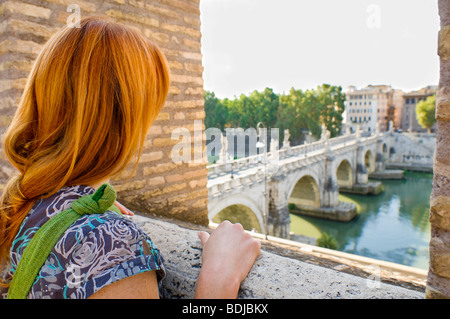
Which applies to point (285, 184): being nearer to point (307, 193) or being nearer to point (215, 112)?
point (307, 193)

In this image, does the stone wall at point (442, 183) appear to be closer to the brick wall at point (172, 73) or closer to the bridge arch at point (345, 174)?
the brick wall at point (172, 73)

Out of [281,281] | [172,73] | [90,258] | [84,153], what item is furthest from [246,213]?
[90,258]

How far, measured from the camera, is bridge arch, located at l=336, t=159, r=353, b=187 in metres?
32.1

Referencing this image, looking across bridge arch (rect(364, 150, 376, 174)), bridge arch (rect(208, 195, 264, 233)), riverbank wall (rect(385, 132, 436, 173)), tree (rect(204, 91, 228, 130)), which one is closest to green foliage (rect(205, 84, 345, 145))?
tree (rect(204, 91, 228, 130))

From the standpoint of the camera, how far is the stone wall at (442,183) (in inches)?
45.4

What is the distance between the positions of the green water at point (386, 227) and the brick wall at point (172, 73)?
56.3 ft

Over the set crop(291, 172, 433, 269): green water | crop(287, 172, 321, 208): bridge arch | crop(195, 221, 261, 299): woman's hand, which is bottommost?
crop(291, 172, 433, 269): green water

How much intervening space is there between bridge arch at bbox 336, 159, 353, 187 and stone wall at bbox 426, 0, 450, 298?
31844 mm

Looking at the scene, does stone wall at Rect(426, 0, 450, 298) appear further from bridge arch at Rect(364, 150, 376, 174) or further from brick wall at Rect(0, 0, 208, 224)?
bridge arch at Rect(364, 150, 376, 174)

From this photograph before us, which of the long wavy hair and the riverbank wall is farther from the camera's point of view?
the riverbank wall

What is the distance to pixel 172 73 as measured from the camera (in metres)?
3.12

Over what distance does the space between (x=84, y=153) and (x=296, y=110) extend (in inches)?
1662

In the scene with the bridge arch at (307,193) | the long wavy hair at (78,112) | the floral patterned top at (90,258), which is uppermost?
the long wavy hair at (78,112)

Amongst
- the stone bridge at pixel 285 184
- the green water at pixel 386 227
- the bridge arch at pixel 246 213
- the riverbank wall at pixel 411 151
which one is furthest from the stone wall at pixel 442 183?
the riverbank wall at pixel 411 151
